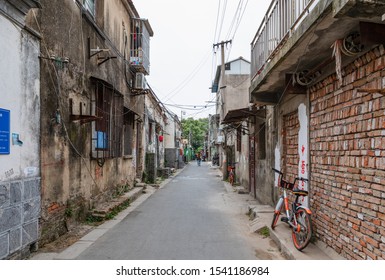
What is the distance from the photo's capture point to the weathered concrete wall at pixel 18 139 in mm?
4750

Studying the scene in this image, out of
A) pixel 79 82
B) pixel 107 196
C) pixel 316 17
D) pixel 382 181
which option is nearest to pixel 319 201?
pixel 382 181

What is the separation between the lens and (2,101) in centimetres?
471

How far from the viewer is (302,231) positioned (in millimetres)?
5508

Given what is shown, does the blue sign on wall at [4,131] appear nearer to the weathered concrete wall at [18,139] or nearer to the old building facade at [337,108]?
the weathered concrete wall at [18,139]

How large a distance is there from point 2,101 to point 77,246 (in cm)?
298

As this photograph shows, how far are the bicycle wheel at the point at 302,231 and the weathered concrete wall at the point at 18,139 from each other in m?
4.30

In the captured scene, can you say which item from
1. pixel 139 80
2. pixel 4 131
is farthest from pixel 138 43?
pixel 4 131

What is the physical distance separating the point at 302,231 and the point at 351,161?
56.8 inches

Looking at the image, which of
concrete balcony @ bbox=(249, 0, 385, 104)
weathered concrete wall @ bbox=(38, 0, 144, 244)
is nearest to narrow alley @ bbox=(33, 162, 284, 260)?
weathered concrete wall @ bbox=(38, 0, 144, 244)

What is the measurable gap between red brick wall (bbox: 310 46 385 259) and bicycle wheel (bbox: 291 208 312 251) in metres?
0.38

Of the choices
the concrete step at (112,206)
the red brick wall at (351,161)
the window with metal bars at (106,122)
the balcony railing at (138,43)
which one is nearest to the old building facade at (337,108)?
the red brick wall at (351,161)

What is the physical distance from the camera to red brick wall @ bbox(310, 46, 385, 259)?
4098 mm

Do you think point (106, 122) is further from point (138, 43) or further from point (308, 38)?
point (308, 38)

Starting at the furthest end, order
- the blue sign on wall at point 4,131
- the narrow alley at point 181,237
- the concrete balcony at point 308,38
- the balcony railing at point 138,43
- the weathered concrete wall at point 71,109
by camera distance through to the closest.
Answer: the balcony railing at point 138,43, the weathered concrete wall at point 71,109, the narrow alley at point 181,237, the blue sign on wall at point 4,131, the concrete balcony at point 308,38
